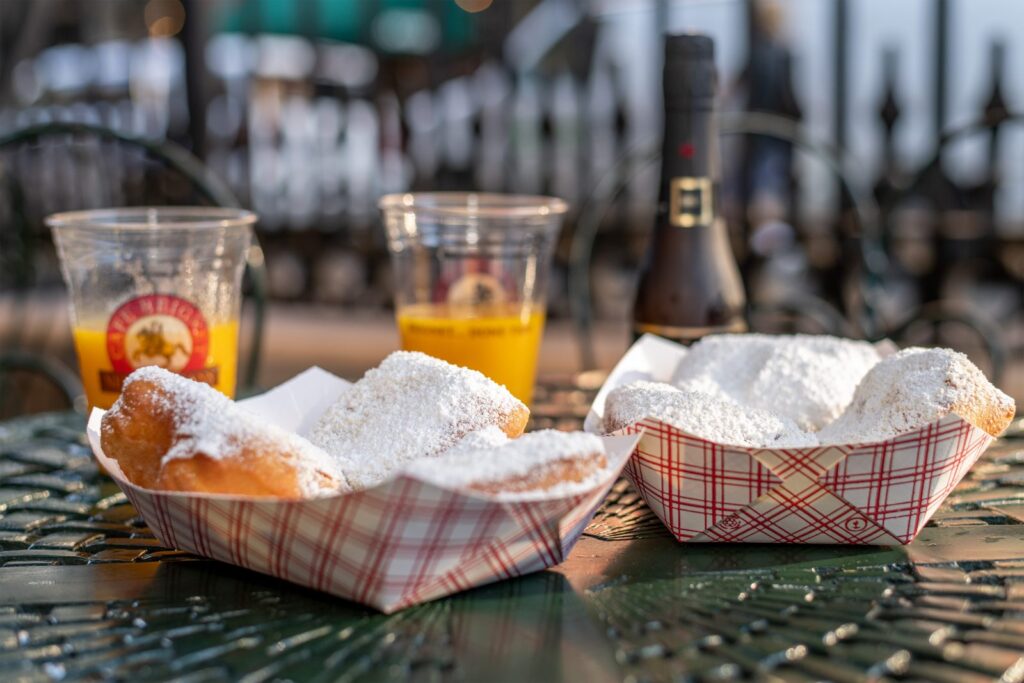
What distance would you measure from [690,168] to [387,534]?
0.67 metres

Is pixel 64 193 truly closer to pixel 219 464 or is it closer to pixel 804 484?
pixel 219 464

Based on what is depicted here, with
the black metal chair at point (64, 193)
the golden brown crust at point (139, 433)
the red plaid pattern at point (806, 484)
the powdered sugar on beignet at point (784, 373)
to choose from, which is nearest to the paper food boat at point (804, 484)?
the red plaid pattern at point (806, 484)

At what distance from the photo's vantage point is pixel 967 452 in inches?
28.8

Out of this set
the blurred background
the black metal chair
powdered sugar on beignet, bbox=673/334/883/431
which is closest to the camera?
powdered sugar on beignet, bbox=673/334/883/431

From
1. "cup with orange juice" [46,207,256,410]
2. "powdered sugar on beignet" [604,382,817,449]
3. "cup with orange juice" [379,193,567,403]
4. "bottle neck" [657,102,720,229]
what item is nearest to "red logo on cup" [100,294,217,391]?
"cup with orange juice" [46,207,256,410]

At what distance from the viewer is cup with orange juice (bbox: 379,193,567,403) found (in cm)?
119

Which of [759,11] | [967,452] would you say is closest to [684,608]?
[967,452]

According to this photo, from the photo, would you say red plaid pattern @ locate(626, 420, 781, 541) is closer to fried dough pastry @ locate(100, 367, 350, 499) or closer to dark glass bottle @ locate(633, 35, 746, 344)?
fried dough pastry @ locate(100, 367, 350, 499)

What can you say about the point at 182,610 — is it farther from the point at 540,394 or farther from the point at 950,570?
the point at 540,394

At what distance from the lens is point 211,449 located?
650 mm

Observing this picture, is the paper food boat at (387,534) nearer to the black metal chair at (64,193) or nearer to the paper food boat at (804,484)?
the paper food boat at (804,484)

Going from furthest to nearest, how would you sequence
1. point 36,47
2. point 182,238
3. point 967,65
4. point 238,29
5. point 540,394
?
point 36,47 < point 238,29 < point 967,65 < point 540,394 < point 182,238

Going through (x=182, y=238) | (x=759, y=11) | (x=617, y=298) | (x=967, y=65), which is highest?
(x=759, y=11)

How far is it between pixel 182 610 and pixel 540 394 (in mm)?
738
